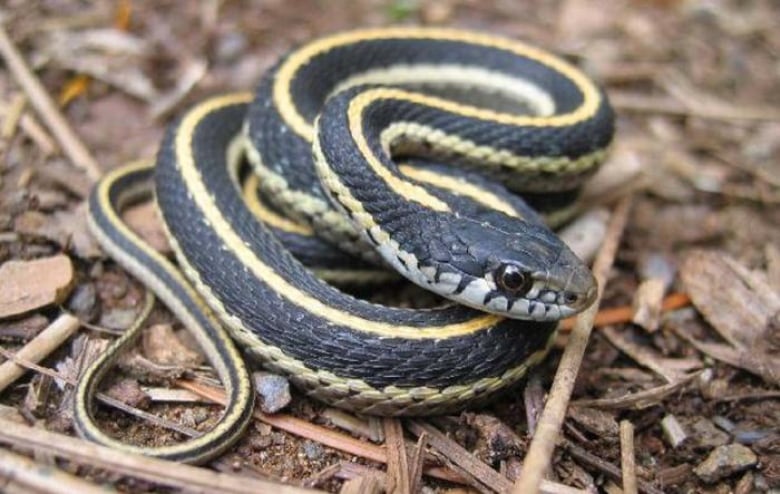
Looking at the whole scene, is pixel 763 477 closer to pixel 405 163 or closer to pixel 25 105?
pixel 405 163

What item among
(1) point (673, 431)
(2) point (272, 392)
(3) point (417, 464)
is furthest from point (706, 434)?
(2) point (272, 392)

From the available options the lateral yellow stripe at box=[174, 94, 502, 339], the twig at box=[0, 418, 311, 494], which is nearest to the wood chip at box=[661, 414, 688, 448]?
the lateral yellow stripe at box=[174, 94, 502, 339]

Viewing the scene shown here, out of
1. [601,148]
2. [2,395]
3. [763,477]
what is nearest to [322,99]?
[601,148]

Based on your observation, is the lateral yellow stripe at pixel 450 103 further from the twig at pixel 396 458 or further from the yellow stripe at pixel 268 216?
the twig at pixel 396 458

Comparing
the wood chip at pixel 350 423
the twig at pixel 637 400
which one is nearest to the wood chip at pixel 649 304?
the twig at pixel 637 400

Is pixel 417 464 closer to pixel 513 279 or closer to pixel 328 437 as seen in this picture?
pixel 328 437

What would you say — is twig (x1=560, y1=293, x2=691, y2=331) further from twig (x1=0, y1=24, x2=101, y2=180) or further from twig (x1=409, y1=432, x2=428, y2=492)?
twig (x1=0, y1=24, x2=101, y2=180)

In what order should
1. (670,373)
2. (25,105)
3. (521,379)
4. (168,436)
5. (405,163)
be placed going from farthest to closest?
(25,105) → (405,163) → (670,373) → (521,379) → (168,436)
